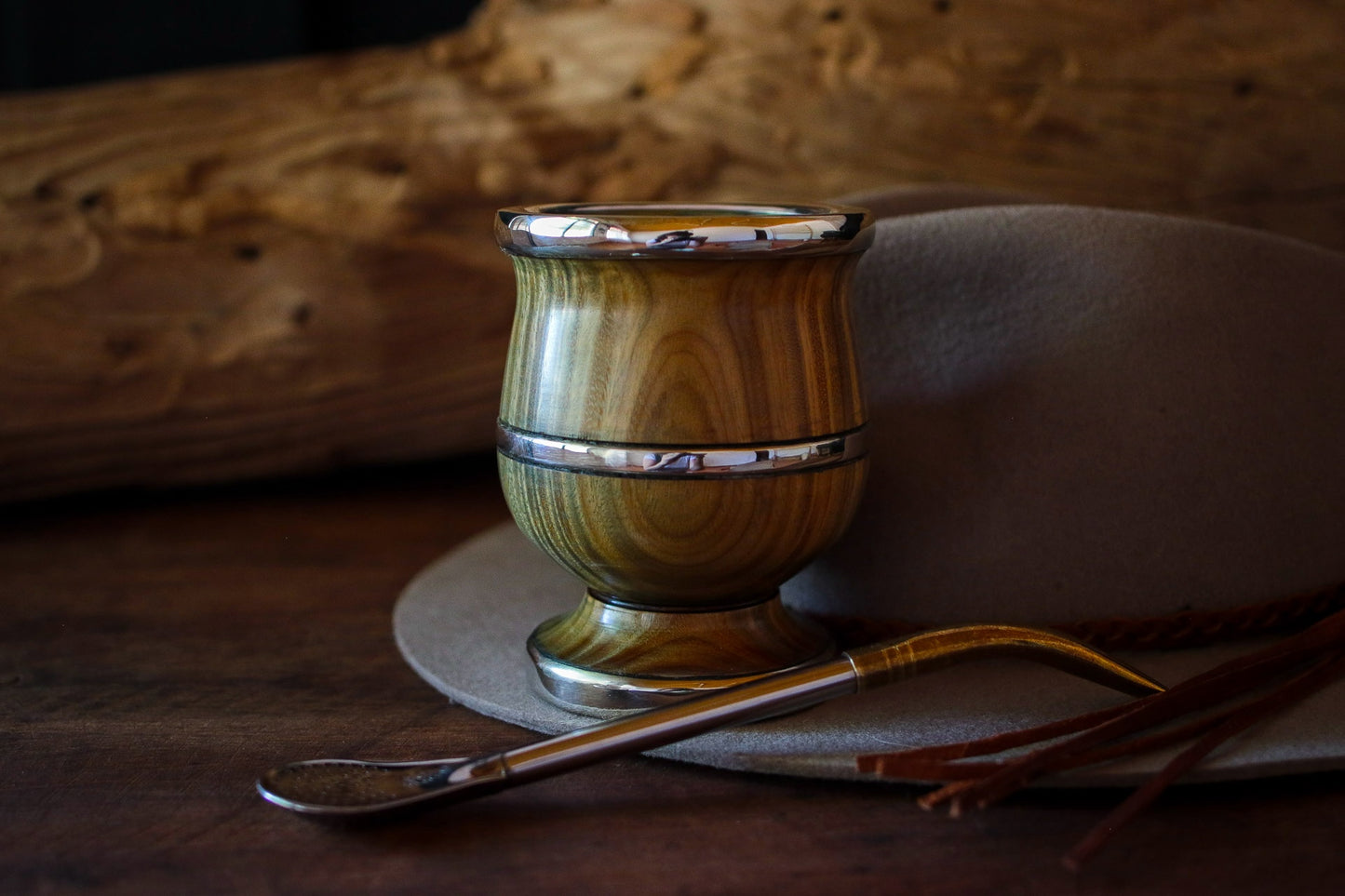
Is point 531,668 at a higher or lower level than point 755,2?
lower

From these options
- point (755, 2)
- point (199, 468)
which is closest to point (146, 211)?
point (199, 468)

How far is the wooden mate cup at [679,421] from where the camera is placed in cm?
52

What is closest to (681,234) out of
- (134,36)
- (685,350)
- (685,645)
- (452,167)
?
(685,350)

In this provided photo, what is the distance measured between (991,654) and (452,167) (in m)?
0.60

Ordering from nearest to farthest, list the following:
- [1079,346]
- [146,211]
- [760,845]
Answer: [760,845]
[1079,346]
[146,211]

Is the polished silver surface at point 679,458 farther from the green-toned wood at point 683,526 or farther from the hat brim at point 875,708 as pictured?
the hat brim at point 875,708

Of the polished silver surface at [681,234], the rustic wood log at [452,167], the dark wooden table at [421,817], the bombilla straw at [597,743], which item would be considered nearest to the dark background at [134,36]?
→ the rustic wood log at [452,167]

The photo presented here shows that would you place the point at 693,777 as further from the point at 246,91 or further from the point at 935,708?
the point at 246,91

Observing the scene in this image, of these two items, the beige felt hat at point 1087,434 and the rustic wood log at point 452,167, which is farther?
the rustic wood log at point 452,167

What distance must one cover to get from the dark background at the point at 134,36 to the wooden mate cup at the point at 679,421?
0.78m

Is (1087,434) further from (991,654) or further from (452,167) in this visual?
(452,167)

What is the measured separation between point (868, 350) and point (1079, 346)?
0.10m

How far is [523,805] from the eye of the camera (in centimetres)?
50

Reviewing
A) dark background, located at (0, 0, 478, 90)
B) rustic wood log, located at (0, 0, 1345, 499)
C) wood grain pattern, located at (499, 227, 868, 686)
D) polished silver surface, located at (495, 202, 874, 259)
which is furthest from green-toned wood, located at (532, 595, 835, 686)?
dark background, located at (0, 0, 478, 90)
